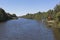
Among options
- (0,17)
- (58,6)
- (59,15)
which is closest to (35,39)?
(59,15)

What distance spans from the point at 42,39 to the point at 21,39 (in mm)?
3398

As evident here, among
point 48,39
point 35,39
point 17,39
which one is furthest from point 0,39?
point 48,39

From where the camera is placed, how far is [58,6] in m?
75.6

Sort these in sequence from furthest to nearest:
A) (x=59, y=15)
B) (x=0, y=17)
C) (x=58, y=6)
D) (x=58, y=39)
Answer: (x=0, y=17), (x=58, y=6), (x=59, y=15), (x=58, y=39)

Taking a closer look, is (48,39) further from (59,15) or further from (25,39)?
(59,15)

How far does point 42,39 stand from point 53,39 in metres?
1.76

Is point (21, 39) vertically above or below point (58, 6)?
below

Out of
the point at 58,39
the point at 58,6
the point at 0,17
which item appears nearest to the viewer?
the point at 58,39

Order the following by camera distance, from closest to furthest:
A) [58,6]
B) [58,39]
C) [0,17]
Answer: [58,39], [58,6], [0,17]

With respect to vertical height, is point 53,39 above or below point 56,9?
below

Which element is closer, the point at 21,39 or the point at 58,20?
the point at 21,39

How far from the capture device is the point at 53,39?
25.8 metres

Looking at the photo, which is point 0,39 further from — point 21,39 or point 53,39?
point 53,39

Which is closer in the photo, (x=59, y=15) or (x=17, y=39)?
(x=17, y=39)
